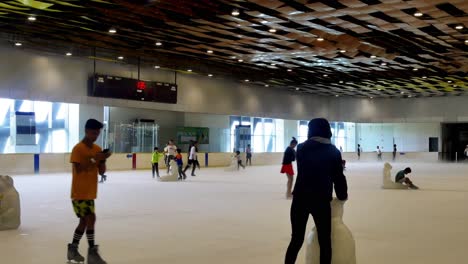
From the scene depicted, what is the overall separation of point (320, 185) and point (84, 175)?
114 inches

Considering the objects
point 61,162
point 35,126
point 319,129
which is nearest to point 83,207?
point 319,129

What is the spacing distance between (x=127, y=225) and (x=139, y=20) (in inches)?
431

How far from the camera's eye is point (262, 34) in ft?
69.4

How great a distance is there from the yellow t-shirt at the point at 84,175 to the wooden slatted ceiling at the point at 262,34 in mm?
10702

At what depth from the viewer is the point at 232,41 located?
22.6 m

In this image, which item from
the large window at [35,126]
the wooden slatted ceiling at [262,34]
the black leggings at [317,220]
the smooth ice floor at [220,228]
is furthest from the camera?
the large window at [35,126]

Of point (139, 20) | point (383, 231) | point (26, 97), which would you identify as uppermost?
point (139, 20)

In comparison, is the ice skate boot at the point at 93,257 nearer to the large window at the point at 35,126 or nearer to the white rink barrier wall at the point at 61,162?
the white rink barrier wall at the point at 61,162

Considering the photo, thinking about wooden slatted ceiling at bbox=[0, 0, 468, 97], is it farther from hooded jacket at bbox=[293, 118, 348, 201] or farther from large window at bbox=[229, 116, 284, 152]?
hooded jacket at bbox=[293, 118, 348, 201]

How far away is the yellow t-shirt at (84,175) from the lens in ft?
19.8

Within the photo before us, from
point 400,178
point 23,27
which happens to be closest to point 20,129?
point 23,27

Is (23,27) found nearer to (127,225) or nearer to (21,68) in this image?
(21,68)

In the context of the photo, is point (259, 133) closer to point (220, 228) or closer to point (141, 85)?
point (141, 85)

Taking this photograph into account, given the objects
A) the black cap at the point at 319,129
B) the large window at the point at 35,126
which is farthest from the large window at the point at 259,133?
the black cap at the point at 319,129
